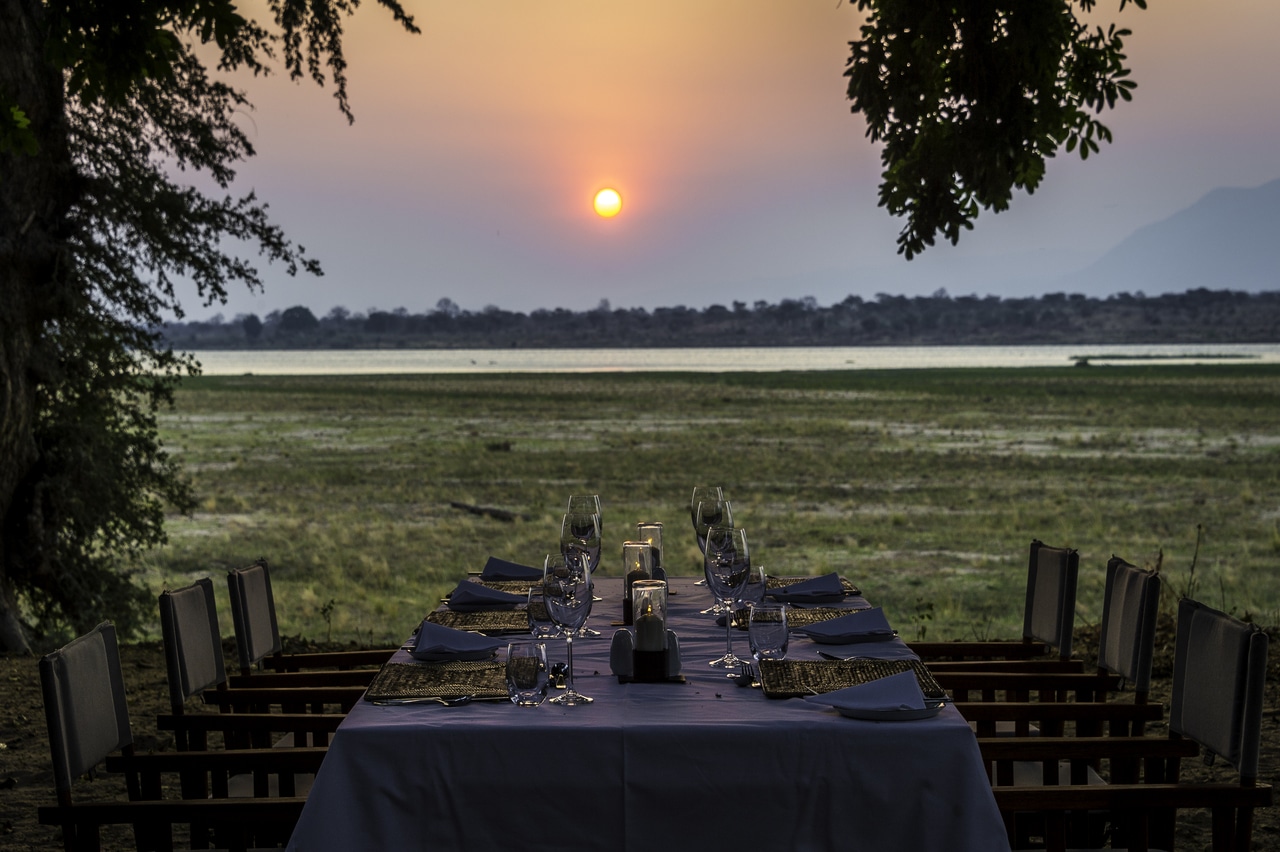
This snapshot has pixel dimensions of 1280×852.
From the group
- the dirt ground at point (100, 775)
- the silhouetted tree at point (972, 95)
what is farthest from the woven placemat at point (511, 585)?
the silhouetted tree at point (972, 95)

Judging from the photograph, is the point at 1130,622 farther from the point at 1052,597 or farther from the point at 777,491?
the point at 777,491

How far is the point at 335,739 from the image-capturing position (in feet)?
8.43

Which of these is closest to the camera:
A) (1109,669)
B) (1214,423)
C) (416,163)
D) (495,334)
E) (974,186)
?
(1109,669)

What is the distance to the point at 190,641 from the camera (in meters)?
3.85

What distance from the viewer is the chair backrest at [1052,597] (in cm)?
418

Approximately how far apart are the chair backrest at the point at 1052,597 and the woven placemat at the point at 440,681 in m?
2.06

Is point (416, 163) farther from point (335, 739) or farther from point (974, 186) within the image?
point (335, 739)

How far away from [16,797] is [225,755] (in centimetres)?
240

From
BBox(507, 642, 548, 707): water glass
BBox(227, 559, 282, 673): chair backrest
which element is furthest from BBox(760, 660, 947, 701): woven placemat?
BBox(227, 559, 282, 673): chair backrest

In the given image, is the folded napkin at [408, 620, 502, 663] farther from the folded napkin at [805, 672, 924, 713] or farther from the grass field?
the grass field

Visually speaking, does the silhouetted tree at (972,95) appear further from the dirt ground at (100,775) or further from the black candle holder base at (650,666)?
the black candle holder base at (650,666)

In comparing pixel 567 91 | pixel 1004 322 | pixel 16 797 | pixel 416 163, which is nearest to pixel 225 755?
pixel 16 797

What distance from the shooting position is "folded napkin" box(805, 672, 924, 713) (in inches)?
103

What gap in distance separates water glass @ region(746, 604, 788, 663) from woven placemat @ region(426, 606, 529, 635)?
0.91 metres
